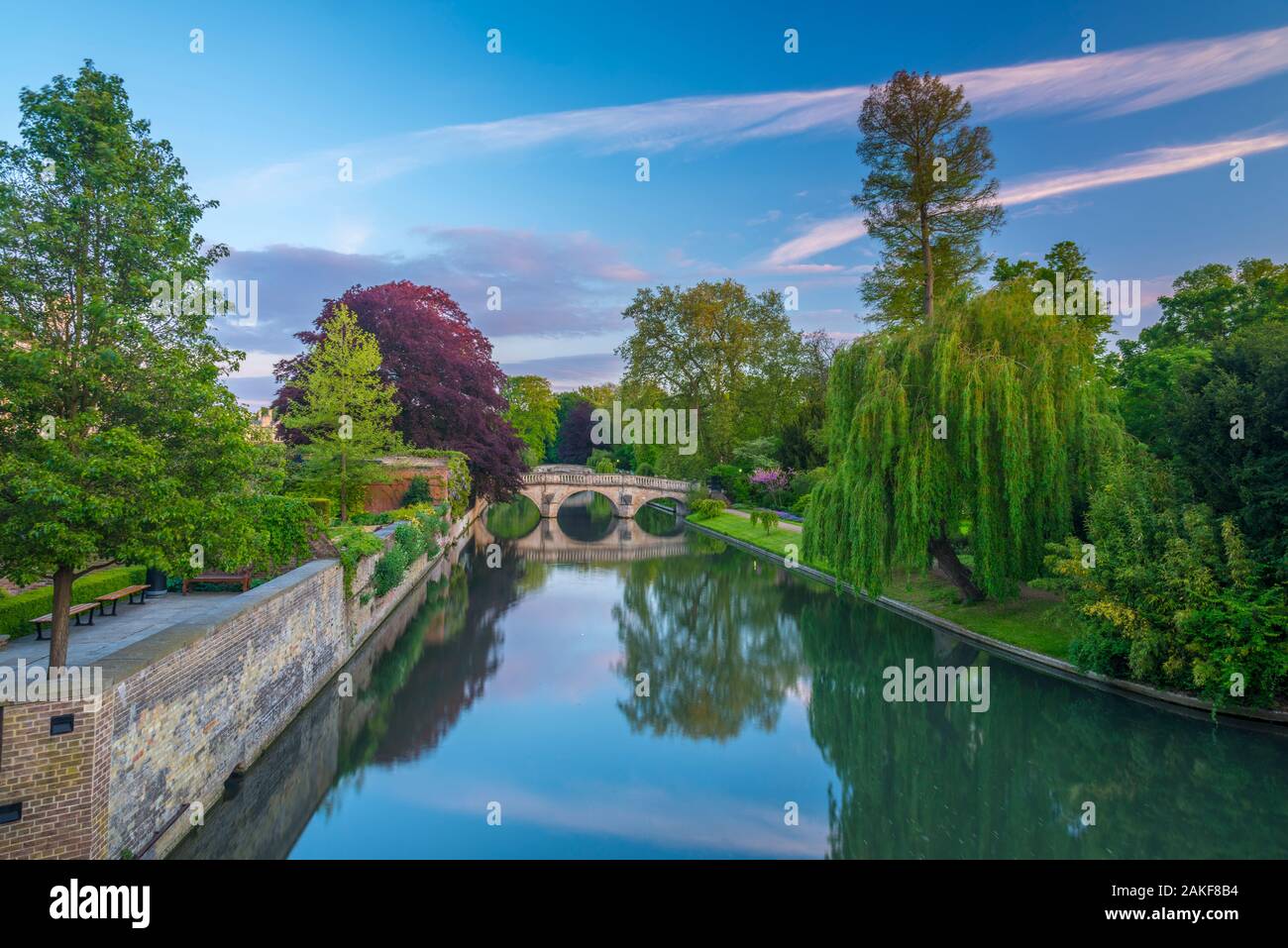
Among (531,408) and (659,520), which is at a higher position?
(531,408)

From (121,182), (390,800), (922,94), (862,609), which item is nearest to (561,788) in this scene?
(390,800)

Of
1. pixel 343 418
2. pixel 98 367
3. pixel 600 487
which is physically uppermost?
pixel 343 418

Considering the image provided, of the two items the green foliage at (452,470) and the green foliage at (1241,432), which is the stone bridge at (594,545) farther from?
the green foliage at (1241,432)

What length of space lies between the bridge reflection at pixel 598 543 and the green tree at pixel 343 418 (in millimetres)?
10121

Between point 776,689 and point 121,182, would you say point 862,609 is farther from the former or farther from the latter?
point 121,182

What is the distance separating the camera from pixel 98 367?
734cm

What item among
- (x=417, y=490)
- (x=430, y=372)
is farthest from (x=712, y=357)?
(x=417, y=490)

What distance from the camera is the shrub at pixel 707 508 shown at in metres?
45.6

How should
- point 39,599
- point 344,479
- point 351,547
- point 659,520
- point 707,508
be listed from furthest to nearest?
point 659,520
point 707,508
point 344,479
point 351,547
point 39,599

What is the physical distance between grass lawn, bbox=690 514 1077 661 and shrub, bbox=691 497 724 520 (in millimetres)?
22066

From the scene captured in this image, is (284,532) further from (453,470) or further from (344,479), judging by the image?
(453,470)

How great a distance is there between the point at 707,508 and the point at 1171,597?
34.3m

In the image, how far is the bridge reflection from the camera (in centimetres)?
3475

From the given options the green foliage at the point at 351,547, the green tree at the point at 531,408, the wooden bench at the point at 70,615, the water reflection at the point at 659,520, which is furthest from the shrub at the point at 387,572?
the green tree at the point at 531,408
